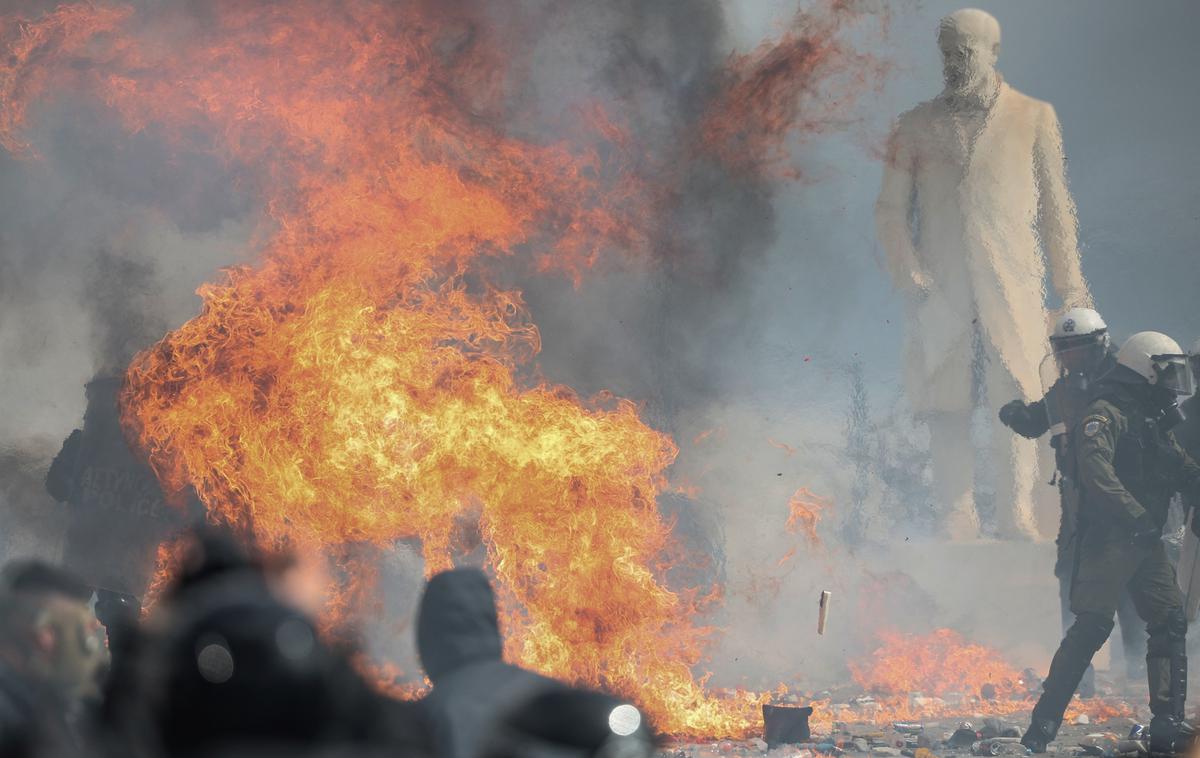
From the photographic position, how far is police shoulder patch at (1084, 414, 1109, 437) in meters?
9.91

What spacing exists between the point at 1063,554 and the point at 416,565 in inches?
319

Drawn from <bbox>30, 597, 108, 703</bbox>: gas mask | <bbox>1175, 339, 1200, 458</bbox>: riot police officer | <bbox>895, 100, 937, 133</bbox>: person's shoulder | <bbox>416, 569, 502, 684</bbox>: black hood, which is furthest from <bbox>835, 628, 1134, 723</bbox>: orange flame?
<bbox>30, 597, 108, 703</bbox>: gas mask

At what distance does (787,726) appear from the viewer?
930 centimetres

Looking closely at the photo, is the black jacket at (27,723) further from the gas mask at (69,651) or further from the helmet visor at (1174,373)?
the helmet visor at (1174,373)

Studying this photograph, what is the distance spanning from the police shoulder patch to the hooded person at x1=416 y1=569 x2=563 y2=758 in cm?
816

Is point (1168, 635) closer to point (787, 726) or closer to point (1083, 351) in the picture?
point (1083, 351)

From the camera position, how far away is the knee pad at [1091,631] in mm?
9680

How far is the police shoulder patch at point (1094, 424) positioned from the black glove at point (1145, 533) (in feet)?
2.83

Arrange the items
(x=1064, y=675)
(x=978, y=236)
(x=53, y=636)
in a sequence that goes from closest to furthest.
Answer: (x=53, y=636), (x=1064, y=675), (x=978, y=236)

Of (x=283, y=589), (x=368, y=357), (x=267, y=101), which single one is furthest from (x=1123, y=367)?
(x=283, y=589)

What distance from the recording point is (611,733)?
2248 mm

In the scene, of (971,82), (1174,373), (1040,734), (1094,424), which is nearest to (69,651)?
(1040,734)

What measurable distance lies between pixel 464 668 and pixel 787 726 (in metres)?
6.97

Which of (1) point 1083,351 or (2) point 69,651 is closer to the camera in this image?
(2) point 69,651
